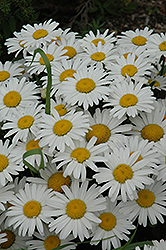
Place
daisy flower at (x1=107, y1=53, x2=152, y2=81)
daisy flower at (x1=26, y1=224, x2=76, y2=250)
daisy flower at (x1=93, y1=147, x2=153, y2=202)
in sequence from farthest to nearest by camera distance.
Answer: daisy flower at (x1=107, y1=53, x2=152, y2=81) < daisy flower at (x1=26, y1=224, x2=76, y2=250) < daisy flower at (x1=93, y1=147, x2=153, y2=202)

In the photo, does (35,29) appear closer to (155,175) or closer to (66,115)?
(66,115)

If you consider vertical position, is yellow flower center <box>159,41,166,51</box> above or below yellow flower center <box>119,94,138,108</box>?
above

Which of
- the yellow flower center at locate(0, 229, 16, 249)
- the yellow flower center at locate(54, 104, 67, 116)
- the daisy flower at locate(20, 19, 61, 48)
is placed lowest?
the yellow flower center at locate(0, 229, 16, 249)

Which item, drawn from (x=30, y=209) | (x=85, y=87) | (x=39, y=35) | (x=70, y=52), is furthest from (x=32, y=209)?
(x=39, y=35)

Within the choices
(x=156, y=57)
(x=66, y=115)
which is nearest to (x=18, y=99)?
(x=66, y=115)

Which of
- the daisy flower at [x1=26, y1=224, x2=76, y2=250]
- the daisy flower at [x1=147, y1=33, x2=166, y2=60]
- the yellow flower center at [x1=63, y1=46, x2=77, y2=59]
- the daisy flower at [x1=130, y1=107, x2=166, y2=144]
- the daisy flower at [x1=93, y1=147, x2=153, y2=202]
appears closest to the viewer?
the daisy flower at [x1=93, y1=147, x2=153, y2=202]

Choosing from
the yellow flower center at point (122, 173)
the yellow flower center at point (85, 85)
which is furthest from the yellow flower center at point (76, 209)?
the yellow flower center at point (85, 85)

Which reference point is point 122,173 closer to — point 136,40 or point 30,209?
point 30,209

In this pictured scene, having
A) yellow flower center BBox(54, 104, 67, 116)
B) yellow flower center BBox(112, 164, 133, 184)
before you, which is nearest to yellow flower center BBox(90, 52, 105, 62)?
yellow flower center BBox(54, 104, 67, 116)

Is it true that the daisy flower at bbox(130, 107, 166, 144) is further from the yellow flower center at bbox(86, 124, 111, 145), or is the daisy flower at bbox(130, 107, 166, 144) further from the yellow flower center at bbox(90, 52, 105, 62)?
the yellow flower center at bbox(90, 52, 105, 62)

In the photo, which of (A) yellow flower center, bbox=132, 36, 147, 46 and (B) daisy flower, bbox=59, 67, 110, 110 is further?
(A) yellow flower center, bbox=132, 36, 147, 46
